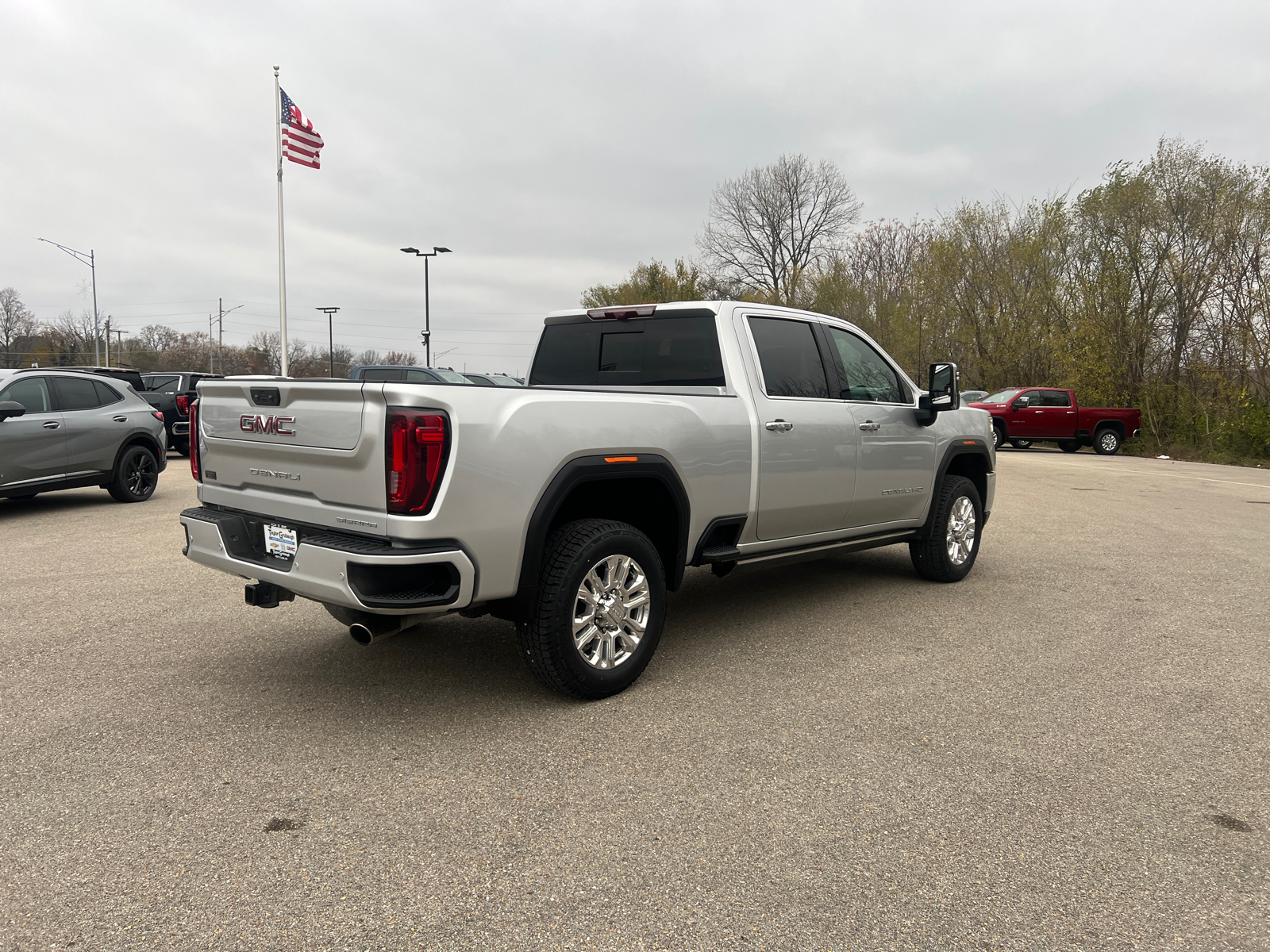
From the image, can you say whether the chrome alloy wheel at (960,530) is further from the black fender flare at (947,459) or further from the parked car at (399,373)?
the parked car at (399,373)

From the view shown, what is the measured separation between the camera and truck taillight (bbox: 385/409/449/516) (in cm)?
338

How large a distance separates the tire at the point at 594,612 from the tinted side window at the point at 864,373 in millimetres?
2241

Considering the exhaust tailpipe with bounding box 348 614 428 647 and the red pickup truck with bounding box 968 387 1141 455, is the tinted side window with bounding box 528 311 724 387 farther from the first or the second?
the red pickup truck with bounding box 968 387 1141 455

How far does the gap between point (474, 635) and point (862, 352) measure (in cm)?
326

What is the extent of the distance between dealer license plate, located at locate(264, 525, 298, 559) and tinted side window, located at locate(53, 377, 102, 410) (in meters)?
7.73

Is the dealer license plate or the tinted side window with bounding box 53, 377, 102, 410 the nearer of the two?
the dealer license plate

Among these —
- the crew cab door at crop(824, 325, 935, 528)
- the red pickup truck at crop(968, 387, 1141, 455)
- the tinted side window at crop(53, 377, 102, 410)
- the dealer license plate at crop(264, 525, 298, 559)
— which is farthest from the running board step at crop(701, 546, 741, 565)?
the red pickup truck at crop(968, 387, 1141, 455)

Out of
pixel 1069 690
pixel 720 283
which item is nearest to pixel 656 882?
pixel 1069 690

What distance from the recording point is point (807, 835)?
9.65 feet

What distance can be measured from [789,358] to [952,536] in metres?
2.37

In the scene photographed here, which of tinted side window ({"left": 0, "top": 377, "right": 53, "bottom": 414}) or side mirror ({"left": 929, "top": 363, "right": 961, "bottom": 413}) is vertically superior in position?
side mirror ({"left": 929, "top": 363, "right": 961, "bottom": 413})

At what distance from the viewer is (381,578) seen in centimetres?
342

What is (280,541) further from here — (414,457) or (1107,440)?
(1107,440)

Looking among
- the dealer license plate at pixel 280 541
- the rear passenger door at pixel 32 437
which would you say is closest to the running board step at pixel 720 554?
the dealer license plate at pixel 280 541
